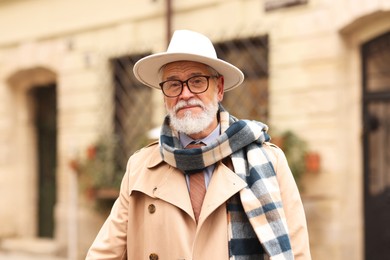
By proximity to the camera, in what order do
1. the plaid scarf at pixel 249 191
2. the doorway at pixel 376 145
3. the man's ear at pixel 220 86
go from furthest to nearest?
the doorway at pixel 376 145, the man's ear at pixel 220 86, the plaid scarf at pixel 249 191

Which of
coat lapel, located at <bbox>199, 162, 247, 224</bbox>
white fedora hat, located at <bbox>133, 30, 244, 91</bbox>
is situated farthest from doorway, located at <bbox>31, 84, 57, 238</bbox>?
coat lapel, located at <bbox>199, 162, 247, 224</bbox>

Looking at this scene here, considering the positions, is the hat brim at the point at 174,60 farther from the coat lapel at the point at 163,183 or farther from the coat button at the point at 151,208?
the coat button at the point at 151,208

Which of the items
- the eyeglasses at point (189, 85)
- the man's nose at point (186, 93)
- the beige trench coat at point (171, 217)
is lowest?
the beige trench coat at point (171, 217)

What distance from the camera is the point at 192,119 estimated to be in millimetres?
2365

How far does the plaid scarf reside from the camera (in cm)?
218

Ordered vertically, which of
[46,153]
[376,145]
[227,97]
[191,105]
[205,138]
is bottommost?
[205,138]

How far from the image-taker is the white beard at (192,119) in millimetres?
2371

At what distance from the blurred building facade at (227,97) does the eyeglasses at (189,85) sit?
3.61 m

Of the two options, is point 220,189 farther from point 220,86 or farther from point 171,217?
point 220,86

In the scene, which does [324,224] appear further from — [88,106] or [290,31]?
[88,106]

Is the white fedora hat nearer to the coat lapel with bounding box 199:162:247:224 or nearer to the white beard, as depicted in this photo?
the white beard

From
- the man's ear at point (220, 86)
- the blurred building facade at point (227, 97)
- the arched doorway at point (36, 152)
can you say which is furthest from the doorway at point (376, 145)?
the arched doorway at point (36, 152)

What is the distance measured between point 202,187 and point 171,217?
17 centimetres

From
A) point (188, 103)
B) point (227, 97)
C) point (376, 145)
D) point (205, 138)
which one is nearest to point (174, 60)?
point (188, 103)
